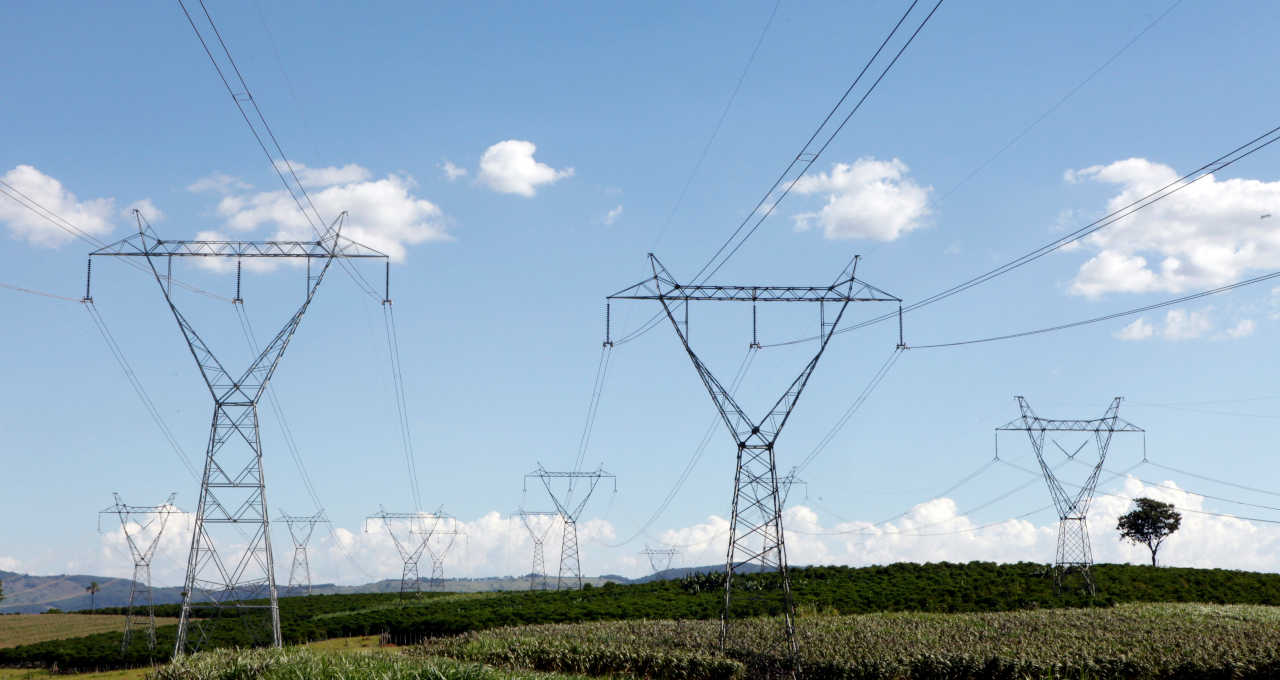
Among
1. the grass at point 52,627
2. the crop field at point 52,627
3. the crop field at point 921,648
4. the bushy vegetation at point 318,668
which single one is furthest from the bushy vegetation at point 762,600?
the bushy vegetation at point 318,668

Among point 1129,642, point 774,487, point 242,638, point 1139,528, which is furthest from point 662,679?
point 1139,528

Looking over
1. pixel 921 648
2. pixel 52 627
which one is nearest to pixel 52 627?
pixel 52 627

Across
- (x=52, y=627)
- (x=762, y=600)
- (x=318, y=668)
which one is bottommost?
(x=52, y=627)

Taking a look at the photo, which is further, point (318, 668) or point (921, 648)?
point (921, 648)

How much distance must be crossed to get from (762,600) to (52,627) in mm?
68802

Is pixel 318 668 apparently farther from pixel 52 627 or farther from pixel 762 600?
pixel 52 627

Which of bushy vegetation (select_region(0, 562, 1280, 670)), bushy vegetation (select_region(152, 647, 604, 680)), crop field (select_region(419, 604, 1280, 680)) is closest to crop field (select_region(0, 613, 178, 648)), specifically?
bushy vegetation (select_region(0, 562, 1280, 670))

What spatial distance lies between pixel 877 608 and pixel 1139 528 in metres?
72.9

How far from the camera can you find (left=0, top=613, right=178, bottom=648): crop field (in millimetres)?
79750

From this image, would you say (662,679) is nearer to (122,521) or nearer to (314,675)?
(314,675)

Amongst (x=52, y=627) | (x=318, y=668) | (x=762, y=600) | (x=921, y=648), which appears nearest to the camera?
(x=318, y=668)

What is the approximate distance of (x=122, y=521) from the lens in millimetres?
59281

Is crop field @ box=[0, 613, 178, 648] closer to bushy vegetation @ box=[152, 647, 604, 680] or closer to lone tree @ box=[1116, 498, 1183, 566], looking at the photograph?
bushy vegetation @ box=[152, 647, 604, 680]

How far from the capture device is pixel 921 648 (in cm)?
3438
